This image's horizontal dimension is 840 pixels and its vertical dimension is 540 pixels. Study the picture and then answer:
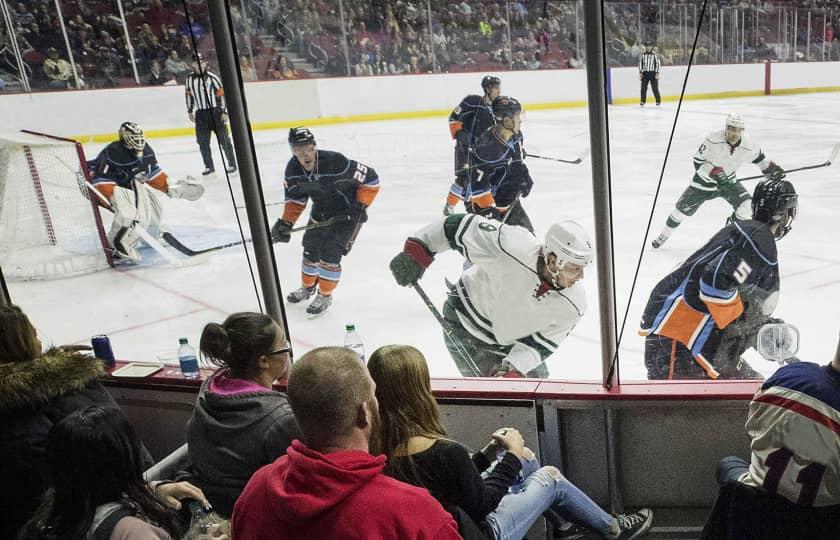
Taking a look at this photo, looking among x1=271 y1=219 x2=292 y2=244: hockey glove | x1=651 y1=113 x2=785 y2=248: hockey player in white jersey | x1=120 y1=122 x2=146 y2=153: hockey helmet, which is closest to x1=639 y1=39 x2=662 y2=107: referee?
x1=651 y1=113 x2=785 y2=248: hockey player in white jersey

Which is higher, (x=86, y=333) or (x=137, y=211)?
(x=137, y=211)

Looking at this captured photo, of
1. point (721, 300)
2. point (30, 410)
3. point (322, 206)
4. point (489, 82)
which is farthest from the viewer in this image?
point (322, 206)

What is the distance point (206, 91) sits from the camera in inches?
86.8

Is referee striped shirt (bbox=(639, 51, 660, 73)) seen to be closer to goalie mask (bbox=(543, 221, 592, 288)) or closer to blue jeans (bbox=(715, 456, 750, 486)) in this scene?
goalie mask (bbox=(543, 221, 592, 288))

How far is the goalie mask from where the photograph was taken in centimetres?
226

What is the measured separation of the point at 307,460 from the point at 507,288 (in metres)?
1.62

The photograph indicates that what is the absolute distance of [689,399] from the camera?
1.94 metres

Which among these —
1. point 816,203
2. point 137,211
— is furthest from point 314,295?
point 816,203

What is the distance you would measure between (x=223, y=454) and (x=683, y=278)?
161 cm

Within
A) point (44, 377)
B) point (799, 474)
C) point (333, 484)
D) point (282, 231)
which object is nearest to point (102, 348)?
point (282, 231)

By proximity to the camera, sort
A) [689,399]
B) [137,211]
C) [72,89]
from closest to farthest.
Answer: [689,399], [72,89], [137,211]

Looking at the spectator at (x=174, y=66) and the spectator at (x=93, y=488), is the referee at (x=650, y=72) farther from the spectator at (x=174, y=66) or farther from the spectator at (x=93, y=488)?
the spectator at (x=93, y=488)

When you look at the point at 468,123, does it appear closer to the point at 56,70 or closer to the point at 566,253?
the point at 566,253

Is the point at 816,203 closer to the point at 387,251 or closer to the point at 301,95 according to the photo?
the point at 387,251
